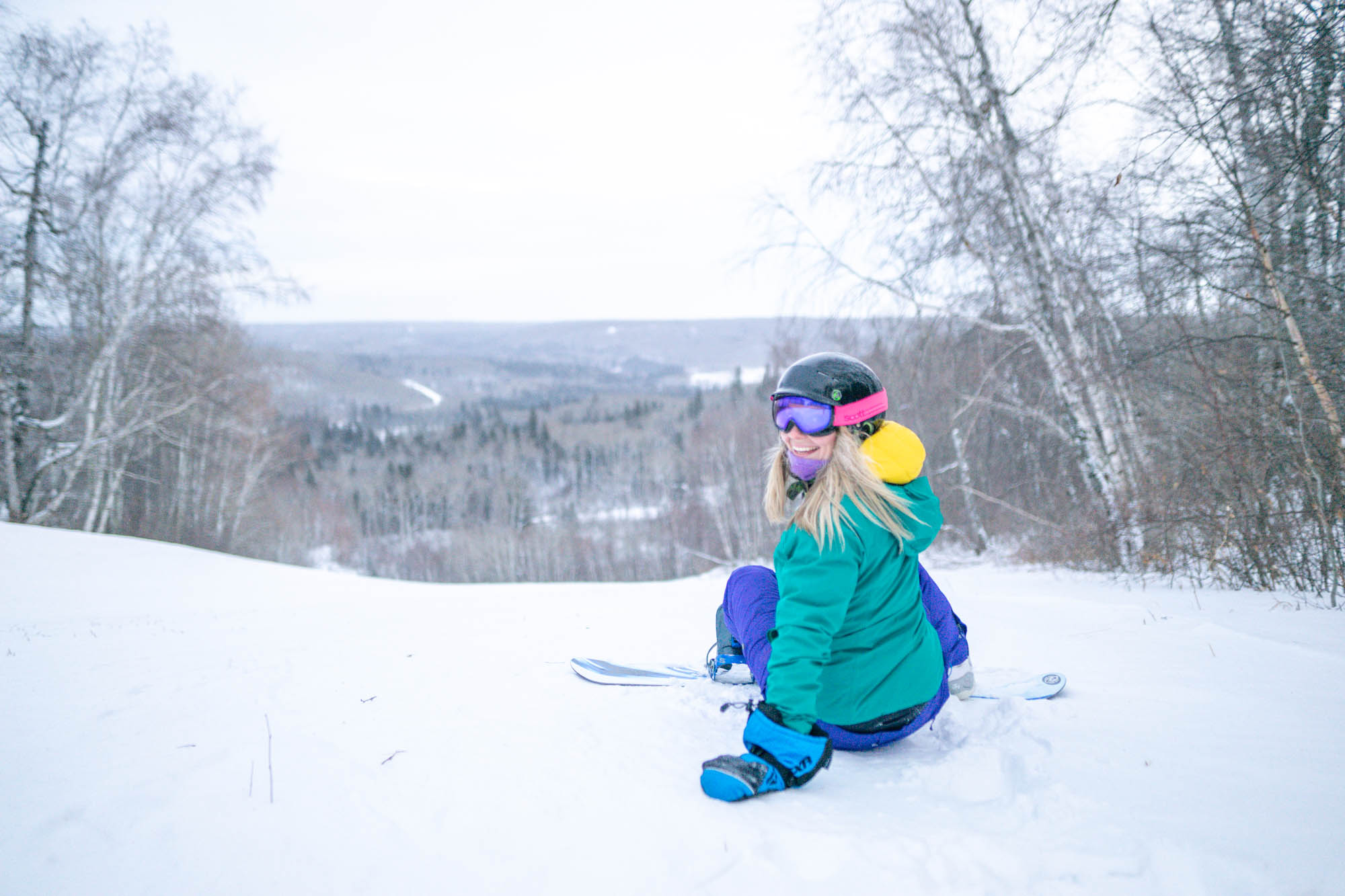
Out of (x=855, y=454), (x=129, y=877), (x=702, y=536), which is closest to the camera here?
(x=129, y=877)

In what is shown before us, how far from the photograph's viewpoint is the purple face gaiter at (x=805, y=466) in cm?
216

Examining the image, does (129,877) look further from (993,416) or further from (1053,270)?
(993,416)

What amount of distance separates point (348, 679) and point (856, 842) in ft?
8.53

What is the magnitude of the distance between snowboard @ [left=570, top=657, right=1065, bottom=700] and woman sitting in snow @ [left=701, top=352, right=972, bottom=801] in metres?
0.58

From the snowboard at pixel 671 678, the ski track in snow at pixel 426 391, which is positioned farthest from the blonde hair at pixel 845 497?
the ski track in snow at pixel 426 391

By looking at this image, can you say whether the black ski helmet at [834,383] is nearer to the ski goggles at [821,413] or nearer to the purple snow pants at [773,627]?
the ski goggles at [821,413]

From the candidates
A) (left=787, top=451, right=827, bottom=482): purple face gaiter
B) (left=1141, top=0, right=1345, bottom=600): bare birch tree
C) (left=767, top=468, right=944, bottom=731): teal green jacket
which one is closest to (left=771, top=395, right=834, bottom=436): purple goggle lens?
(left=787, top=451, right=827, bottom=482): purple face gaiter

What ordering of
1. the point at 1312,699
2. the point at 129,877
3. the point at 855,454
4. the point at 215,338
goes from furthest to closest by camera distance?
the point at 215,338 → the point at 1312,699 → the point at 855,454 → the point at 129,877

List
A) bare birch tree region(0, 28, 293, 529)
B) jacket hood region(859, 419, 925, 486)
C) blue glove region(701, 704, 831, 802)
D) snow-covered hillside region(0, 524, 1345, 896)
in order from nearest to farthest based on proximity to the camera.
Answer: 1. snow-covered hillside region(0, 524, 1345, 896)
2. blue glove region(701, 704, 831, 802)
3. jacket hood region(859, 419, 925, 486)
4. bare birch tree region(0, 28, 293, 529)

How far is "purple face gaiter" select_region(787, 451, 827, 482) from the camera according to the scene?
2.16m

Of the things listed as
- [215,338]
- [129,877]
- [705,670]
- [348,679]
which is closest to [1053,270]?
[705,670]

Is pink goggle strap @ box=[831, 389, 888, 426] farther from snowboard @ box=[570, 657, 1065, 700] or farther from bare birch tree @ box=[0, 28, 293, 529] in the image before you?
bare birch tree @ box=[0, 28, 293, 529]

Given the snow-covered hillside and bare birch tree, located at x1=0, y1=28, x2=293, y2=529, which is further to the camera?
bare birch tree, located at x1=0, y1=28, x2=293, y2=529

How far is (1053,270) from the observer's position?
7.39 m
